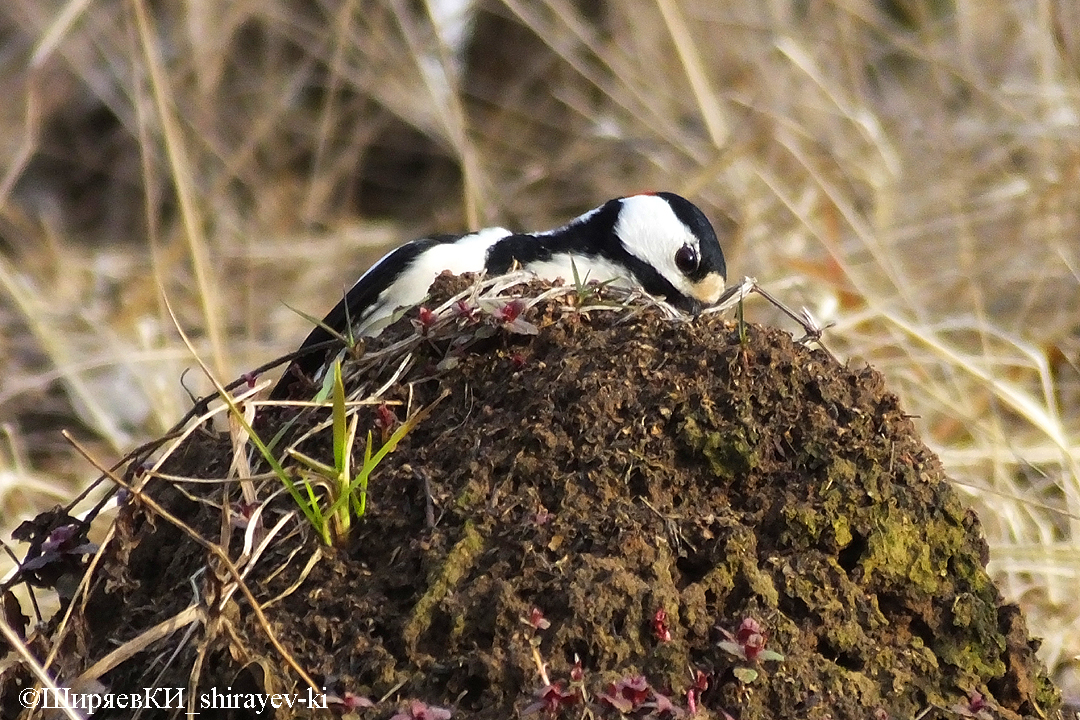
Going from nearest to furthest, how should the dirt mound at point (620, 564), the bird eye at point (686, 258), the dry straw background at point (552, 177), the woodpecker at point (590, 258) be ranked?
the dirt mound at point (620, 564)
the woodpecker at point (590, 258)
the bird eye at point (686, 258)
the dry straw background at point (552, 177)

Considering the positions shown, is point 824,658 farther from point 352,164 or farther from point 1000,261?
point 352,164

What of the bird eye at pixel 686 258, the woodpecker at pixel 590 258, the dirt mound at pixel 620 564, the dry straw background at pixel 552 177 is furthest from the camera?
the dry straw background at pixel 552 177

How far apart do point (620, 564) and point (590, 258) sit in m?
1.92

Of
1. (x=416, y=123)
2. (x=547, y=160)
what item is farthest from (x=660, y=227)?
(x=416, y=123)

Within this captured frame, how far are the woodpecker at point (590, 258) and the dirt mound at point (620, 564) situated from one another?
1167 mm

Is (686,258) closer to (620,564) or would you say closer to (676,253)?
(676,253)

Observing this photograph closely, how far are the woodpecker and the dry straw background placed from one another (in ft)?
1.48

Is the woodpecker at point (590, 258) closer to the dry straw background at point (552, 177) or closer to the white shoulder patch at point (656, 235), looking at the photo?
the white shoulder patch at point (656, 235)

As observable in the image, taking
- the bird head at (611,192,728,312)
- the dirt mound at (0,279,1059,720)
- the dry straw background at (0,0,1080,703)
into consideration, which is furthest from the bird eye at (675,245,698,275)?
the dirt mound at (0,279,1059,720)

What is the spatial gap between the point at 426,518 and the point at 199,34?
22.8 feet

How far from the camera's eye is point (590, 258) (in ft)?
11.6

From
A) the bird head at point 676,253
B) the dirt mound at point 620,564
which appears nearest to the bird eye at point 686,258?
the bird head at point 676,253

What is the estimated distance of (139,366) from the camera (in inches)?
203

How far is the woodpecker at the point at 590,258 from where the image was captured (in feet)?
10.8
